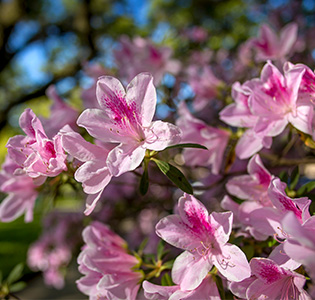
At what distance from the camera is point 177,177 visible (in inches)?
25.4

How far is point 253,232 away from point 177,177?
0.21m

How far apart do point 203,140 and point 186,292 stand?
511 mm

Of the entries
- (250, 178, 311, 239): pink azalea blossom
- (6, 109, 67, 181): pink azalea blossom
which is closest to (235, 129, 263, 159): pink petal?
(250, 178, 311, 239): pink azalea blossom

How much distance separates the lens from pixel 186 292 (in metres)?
0.61

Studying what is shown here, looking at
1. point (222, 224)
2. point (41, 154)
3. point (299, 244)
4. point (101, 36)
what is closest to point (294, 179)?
point (222, 224)

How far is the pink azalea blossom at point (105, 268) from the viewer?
0.72 m

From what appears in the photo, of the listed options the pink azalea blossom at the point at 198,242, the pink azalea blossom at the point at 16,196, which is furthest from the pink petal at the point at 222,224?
the pink azalea blossom at the point at 16,196

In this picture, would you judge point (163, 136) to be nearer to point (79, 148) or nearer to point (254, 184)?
point (79, 148)

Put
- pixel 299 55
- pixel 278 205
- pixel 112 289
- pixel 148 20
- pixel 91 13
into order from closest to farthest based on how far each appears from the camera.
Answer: pixel 278 205 < pixel 112 289 < pixel 299 55 < pixel 91 13 < pixel 148 20

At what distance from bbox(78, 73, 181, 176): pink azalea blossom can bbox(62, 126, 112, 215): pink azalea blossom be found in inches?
1.3

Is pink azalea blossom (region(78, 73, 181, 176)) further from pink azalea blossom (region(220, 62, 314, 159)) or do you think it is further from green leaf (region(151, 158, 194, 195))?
pink azalea blossom (region(220, 62, 314, 159))

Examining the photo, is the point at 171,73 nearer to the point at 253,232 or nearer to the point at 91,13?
the point at 253,232

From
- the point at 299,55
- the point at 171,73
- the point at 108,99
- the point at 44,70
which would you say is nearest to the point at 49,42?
the point at 44,70

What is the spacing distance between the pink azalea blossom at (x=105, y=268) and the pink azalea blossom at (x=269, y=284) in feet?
0.90
